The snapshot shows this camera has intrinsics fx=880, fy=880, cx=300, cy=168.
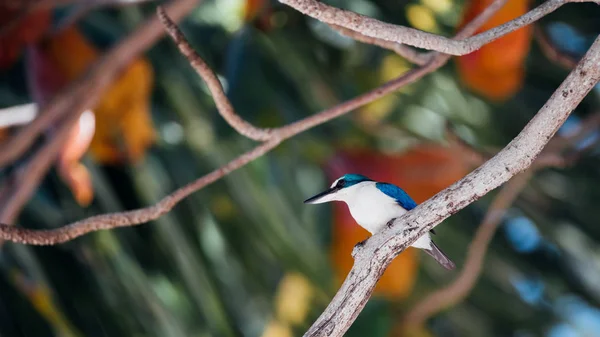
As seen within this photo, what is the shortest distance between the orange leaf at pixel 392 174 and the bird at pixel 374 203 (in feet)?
3.52

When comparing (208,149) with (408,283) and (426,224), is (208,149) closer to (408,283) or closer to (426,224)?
(408,283)

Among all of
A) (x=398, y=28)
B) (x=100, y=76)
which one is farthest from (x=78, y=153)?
(x=398, y=28)

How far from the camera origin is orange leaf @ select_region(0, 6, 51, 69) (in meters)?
3.08

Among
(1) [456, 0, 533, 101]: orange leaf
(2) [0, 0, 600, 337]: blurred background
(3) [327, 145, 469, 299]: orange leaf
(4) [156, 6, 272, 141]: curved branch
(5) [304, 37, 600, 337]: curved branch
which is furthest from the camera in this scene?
(2) [0, 0, 600, 337]: blurred background

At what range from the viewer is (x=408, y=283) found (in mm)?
3193

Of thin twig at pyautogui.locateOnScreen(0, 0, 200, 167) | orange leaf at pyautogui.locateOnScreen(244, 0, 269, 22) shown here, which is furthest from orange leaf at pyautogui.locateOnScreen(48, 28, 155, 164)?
orange leaf at pyautogui.locateOnScreen(244, 0, 269, 22)

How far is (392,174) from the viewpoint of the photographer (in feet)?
9.34

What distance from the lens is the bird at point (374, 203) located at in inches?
61.6

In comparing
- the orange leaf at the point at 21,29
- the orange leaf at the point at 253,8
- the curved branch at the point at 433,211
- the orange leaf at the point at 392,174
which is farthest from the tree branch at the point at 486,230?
the orange leaf at the point at 21,29

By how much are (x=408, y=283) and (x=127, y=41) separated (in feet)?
4.29

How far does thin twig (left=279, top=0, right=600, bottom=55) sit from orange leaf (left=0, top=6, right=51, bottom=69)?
Result: 76.1 inches

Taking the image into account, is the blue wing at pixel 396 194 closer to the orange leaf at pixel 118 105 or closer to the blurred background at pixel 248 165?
the blurred background at pixel 248 165

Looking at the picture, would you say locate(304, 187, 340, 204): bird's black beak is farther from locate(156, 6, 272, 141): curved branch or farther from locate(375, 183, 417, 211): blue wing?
locate(156, 6, 272, 141): curved branch

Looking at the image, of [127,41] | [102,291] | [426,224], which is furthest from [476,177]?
[102,291]
